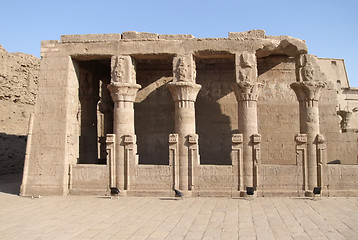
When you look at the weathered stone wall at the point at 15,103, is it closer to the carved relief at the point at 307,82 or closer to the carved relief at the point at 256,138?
the carved relief at the point at 256,138

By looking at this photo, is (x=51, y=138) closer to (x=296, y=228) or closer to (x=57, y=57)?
(x=57, y=57)

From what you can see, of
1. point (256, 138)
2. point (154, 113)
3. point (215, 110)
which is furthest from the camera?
point (154, 113)

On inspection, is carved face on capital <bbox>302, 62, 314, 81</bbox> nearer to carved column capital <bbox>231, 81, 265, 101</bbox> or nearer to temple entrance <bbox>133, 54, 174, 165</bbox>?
carved column capital <bbox>231, 81, 265, 101</bbox>

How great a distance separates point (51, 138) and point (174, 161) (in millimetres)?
4462

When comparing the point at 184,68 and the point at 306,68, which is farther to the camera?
the point at 306,68

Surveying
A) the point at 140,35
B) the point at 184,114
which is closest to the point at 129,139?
the point at 184,114

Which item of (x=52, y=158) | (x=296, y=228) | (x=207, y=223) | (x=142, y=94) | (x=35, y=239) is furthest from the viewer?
(x=142, y=94)

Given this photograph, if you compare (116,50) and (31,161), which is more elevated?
(116,50)

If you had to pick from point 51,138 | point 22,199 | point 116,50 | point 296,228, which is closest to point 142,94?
point 116,50

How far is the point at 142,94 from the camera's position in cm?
1555

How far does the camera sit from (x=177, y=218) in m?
8.02

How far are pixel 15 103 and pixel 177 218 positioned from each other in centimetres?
1586

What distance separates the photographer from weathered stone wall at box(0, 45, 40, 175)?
18203 mm

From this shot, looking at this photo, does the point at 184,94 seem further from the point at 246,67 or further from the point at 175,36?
the point at 246,67
